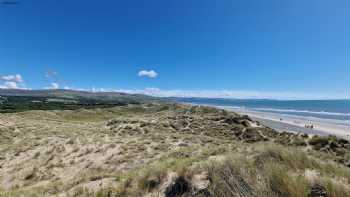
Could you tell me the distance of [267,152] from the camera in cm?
624

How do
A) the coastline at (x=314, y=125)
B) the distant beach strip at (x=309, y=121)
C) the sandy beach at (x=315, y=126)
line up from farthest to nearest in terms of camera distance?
1. the distant beach strip at (x=309, y=121)
2. the sandy beach at (x=315, y=126)
3. the coastline at (x=314, y=125)

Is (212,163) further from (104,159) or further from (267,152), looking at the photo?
(104,159)

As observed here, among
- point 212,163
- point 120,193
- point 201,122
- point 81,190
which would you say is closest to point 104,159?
point 81,190

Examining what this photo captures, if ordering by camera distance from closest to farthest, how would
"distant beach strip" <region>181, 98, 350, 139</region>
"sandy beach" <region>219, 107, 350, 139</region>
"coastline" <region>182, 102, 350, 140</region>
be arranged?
1. "coastline" <region>182, 102, 350, 140</region>
2. "sandy beach" <region>219, 107, 350, 139</region>
3. "distant beach strip" <region>181, 98, 350, 139</region>

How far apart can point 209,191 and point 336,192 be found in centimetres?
226

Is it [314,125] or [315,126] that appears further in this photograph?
[314,125]

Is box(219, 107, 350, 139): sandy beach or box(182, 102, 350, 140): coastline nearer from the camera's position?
box(182, 102, 350, 140): coastline

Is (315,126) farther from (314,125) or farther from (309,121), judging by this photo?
(309,121)

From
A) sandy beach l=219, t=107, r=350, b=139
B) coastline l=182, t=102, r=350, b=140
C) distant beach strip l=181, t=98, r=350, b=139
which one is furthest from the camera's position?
distant beach strip l=181, t=98, r=350, b=139

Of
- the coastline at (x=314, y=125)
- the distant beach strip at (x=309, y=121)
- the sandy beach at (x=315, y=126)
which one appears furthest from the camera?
the distant beach strip at (x=309, y=121)

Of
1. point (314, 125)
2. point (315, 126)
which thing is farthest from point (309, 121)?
point (315, 126)

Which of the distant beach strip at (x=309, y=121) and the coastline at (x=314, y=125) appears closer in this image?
the coastline at (x=314, y=125)

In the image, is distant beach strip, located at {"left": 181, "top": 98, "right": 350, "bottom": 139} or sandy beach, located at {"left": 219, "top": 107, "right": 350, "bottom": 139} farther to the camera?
distant beach strip, located at {"left": 181, "top": 98, "right": 350, "bottom": 139}

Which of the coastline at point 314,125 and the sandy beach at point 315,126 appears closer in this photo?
the coastline at point 314,125
